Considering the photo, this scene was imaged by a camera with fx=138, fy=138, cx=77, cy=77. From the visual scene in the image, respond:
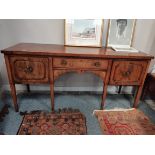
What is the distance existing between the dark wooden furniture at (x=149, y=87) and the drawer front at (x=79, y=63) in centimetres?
79

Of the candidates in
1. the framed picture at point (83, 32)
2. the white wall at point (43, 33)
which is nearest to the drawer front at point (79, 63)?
the framed picture at point (83, 32)

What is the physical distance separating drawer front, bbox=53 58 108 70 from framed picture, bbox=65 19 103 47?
1.33 ft

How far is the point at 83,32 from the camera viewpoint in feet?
5.53

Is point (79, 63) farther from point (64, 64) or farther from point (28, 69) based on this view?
point (28, 69)

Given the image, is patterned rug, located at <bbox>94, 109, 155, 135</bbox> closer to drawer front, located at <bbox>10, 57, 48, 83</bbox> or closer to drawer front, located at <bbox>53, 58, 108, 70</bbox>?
drawer front, located at <bbox>53, 58, 108, 70</bbox>

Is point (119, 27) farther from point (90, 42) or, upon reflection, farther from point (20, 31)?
point (20, 31)

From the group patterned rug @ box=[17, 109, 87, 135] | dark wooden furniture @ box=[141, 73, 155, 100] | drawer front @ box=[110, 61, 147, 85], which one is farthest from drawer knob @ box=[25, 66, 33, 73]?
dark wooden furniture @ box=[141, 73, 155, 100]

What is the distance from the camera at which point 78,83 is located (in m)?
A: 2.07

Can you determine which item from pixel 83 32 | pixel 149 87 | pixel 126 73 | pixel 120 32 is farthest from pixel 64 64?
pixel 149 87

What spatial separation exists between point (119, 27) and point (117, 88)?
90 cm

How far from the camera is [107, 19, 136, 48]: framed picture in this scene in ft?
5.51

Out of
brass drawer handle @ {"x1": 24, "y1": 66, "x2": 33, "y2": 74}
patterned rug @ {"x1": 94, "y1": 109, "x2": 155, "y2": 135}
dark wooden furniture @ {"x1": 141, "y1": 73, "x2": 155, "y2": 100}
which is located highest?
brass drawer handle @ {"x1": 24, "y1": 66, "x2": 33, "y2": 74}

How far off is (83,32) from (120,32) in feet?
1.51

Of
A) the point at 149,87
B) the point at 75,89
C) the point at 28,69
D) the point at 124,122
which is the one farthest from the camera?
the point at 75,89
